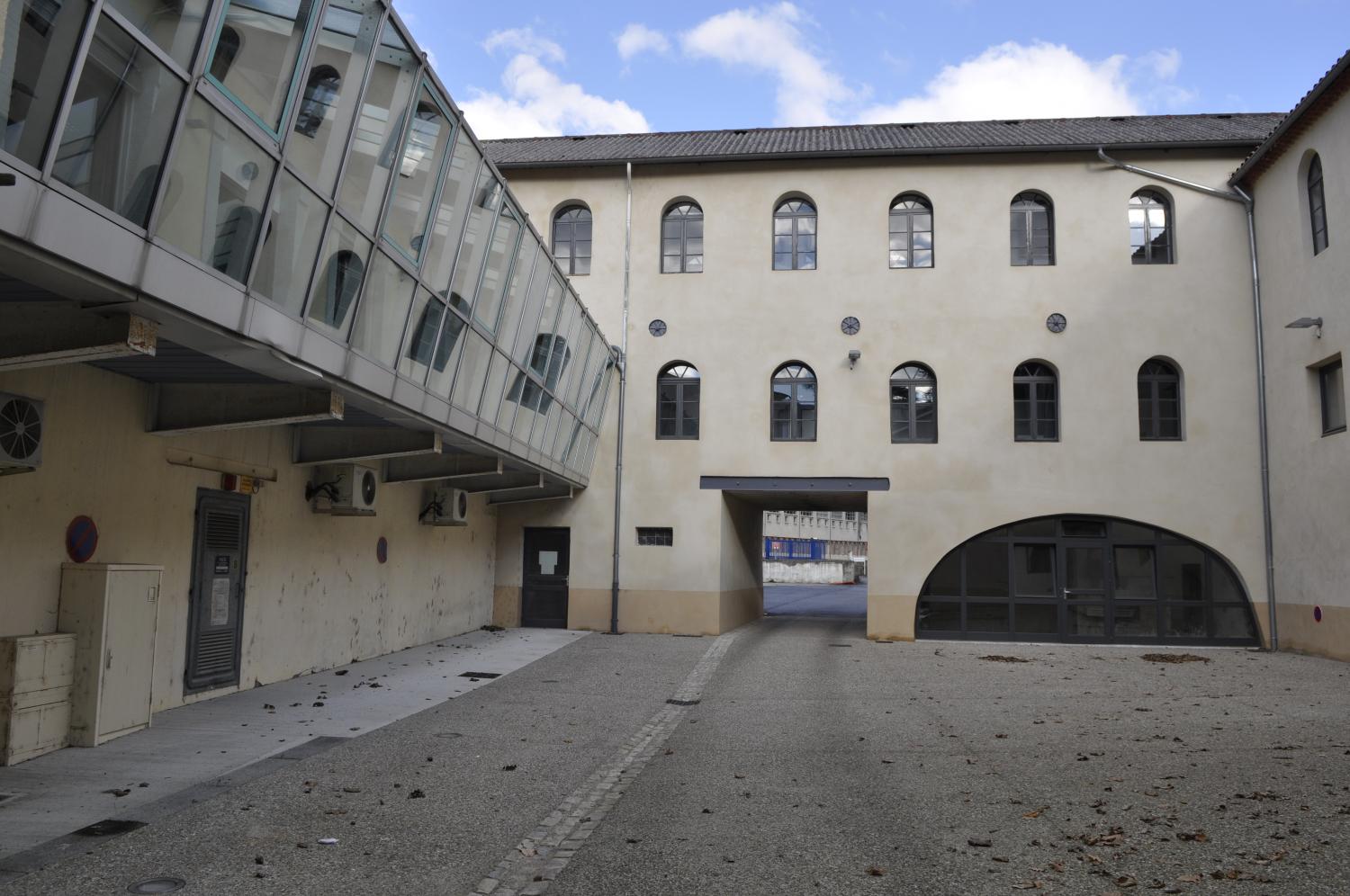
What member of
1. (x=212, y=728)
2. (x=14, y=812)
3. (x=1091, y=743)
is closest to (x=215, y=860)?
(x=14, y=812)

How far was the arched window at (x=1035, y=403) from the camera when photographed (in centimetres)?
1967

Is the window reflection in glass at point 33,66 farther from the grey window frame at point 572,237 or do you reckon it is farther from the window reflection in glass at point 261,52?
the grey window frame at point 572,237

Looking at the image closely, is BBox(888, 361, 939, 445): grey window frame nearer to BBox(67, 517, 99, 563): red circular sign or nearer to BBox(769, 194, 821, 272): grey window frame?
BBox(769, 194, 821, 272): grey window frame

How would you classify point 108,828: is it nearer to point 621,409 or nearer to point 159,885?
point 159,885

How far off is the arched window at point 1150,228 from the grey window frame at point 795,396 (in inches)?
268

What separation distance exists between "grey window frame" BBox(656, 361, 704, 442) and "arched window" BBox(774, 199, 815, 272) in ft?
9.33

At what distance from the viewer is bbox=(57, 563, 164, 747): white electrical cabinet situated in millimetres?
7852

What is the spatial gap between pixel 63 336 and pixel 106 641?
2.87 m

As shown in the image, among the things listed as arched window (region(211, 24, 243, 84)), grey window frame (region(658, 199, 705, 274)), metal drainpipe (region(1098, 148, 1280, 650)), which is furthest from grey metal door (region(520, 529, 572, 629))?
arched window (region(211, 24, 243, 84))

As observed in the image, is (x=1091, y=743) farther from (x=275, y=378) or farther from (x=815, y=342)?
(x=815, y=342)

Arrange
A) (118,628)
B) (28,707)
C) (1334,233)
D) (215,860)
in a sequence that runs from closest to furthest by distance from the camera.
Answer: (215,860) → (28,707) → (118,628) → (1334,233)

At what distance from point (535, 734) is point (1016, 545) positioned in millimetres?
13018

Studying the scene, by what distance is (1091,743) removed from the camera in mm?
8961

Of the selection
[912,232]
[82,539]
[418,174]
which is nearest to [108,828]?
[82,539]
